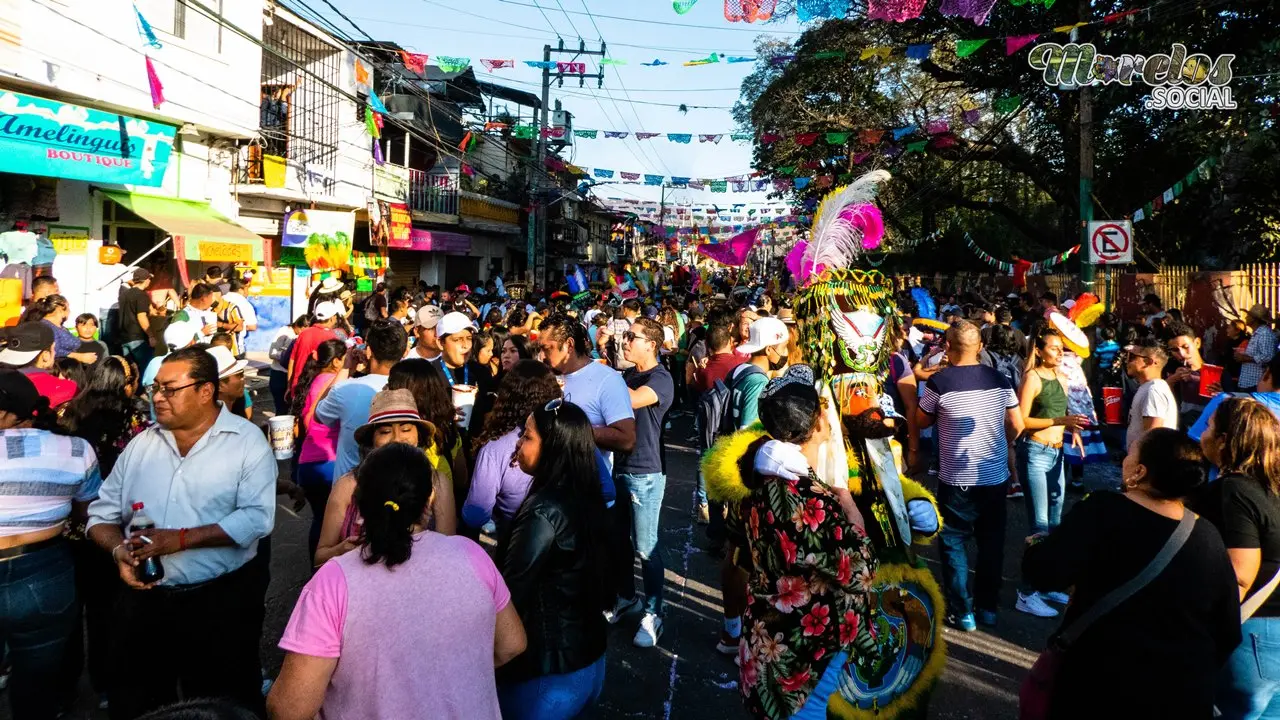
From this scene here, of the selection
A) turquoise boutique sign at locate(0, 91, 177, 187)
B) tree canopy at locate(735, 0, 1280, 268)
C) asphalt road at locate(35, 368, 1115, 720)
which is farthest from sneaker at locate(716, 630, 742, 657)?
turquoise boutique sign at locate(0, 91, 177, 187)

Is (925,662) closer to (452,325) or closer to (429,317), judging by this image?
(452,325)

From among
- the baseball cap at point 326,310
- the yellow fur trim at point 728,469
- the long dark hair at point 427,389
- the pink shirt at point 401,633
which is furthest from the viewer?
the baseball cap at point 326,310

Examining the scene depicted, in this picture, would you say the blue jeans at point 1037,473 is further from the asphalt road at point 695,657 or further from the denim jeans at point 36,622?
the denim jeans at point 36,622

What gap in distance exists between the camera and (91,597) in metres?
4.27

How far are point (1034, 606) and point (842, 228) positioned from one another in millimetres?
2628

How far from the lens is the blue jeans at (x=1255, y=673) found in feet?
10.3

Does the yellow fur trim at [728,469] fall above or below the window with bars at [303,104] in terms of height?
below

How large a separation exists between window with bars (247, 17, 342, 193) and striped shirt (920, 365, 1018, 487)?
1824cm

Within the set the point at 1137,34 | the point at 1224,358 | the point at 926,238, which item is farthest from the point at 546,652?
the point at 926,238

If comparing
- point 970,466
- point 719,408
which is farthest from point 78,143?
point 970,466

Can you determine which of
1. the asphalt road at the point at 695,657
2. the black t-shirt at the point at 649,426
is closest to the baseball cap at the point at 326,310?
the asphalt road at the point at 695,657

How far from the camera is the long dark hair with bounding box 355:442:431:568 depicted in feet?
7.53

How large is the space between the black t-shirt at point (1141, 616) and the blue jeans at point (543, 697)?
1.54 m

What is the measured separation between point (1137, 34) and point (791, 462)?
1815 centimetres
